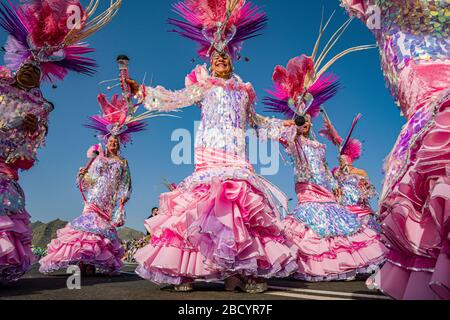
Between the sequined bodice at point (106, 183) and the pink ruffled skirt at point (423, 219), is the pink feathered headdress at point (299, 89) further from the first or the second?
the pink ruffled skirt at point (423, 219)

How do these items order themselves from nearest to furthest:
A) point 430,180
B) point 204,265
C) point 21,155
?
point 430,180 → point 204,265 → point 21,155

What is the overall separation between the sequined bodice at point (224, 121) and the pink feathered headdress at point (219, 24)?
2.39 feet

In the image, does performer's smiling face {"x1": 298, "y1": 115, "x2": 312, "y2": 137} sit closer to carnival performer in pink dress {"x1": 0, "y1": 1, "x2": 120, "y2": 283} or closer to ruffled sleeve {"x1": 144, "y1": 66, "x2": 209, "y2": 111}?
ruffled sleeve {"x1": 144, "y1": 66, "x2": 209, "y2": 111}

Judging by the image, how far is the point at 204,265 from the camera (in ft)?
12.2

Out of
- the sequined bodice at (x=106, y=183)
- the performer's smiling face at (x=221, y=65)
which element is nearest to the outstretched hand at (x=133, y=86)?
the performer's smiling face at (x=221, y=65)

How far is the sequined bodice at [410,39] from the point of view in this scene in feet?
6.96

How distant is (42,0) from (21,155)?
199cm

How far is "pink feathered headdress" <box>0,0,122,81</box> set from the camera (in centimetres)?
468

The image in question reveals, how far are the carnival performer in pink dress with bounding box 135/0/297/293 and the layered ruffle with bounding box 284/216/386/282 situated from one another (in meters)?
1.74

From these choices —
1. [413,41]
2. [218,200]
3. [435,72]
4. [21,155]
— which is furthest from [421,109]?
[21,155]

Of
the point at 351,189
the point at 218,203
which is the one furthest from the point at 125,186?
the point at 351,189

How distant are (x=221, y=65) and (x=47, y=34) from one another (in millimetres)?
2336

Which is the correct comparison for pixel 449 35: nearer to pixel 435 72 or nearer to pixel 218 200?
pixel 435 72

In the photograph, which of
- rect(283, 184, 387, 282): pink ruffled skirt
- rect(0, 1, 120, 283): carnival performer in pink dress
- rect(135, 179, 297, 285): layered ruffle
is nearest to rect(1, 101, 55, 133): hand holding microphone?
rect(0, 1, 120, 283): carnival performer in pink dress
